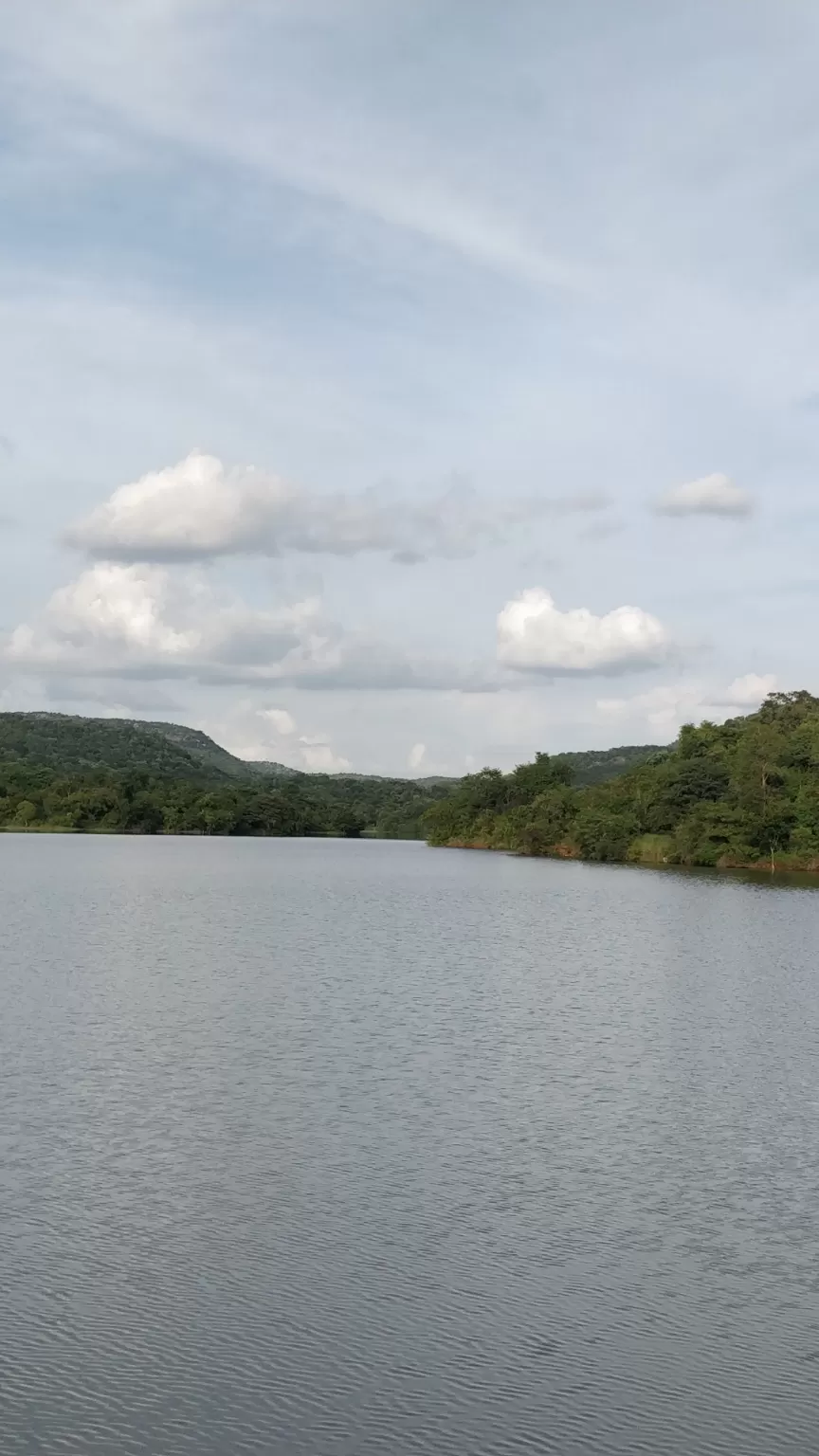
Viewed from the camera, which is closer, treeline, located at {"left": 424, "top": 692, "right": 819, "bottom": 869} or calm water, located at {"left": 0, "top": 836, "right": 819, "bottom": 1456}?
calm water, located at {"left": 0, "top": 836, "right": 819, "bottom": 1456}

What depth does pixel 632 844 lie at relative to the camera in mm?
116188

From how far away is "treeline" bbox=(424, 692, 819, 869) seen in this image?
10019 cm

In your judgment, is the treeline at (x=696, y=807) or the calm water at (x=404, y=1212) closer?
the calm water at (x=404, y=1212)

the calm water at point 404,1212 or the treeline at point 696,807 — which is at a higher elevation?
the treeline at point 696,807

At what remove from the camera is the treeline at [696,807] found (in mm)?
100188

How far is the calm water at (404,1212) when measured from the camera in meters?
10.5

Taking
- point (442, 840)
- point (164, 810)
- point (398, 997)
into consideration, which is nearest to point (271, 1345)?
point (398, 997)

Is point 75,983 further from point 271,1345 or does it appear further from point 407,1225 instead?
point 271,1345

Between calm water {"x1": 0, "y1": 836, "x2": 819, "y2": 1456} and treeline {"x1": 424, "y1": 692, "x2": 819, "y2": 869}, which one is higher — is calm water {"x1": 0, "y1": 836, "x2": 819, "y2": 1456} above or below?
below

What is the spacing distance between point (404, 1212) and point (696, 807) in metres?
92.9

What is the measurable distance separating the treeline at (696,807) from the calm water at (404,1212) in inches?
2591

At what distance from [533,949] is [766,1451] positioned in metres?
34.5

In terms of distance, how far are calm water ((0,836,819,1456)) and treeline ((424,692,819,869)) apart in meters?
65.8

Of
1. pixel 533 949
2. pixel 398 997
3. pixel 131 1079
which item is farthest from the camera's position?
pixel 533 949
